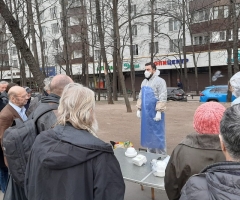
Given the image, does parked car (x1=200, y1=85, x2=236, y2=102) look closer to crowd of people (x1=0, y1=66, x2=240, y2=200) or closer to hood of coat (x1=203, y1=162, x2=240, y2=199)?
crowd of people (x1=0, y1=66, x2=240, y2=200)

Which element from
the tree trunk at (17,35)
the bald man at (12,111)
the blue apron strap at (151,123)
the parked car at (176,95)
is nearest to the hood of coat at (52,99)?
the bald man at (12,111)

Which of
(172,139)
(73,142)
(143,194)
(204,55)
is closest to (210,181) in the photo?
(73,142)

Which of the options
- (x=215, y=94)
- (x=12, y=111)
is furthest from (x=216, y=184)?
(x=215, y=94)

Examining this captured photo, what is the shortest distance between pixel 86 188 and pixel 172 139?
17.8 ft

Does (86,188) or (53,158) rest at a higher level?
(53,158)

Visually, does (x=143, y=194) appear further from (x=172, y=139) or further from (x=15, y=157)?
(x=172, y=139)

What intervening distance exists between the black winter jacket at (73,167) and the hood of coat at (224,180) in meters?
0.72

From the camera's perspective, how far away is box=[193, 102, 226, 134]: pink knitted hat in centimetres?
190

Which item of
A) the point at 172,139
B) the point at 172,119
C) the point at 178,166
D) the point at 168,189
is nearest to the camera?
the point at 178,166

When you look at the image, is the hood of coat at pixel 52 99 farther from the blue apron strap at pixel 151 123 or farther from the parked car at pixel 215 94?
the parked car at pixel 215 94

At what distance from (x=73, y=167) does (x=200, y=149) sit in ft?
2.90

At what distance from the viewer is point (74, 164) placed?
160 cm

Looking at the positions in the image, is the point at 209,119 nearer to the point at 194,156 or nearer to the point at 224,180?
the point at 194,156

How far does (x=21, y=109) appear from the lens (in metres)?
3.46
